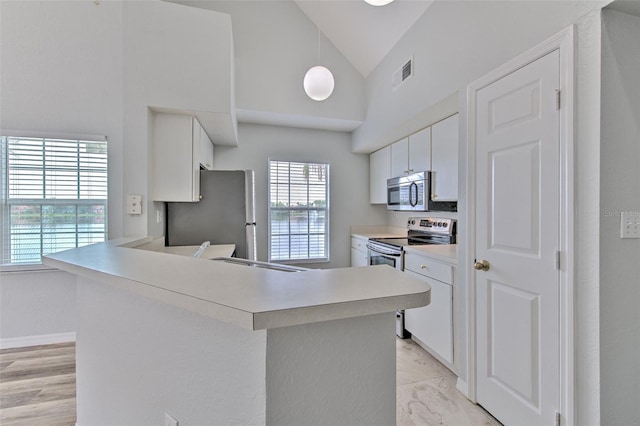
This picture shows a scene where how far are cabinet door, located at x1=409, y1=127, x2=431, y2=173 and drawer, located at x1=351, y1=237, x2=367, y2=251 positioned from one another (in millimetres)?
1127

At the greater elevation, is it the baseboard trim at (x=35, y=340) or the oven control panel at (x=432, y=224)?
the oven control panel at (x=432, y=224)

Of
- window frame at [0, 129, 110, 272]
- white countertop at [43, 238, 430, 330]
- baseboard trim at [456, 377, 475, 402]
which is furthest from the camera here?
window frame at [0, 129, 110, 272]

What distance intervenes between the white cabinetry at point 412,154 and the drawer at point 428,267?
95 centimetres

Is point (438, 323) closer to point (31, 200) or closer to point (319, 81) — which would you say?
point (319, 81)

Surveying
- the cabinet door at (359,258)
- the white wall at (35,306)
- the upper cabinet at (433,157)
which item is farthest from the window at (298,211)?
the white wall at (35,306)

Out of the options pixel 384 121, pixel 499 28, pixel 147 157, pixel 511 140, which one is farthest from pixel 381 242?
pixel 147 157

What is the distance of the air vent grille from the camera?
2615 millimetres

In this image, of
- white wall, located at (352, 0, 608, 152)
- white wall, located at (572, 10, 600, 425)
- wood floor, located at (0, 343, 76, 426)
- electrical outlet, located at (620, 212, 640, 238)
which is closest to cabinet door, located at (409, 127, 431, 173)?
white wall, located at (352, 0, 608, 152)

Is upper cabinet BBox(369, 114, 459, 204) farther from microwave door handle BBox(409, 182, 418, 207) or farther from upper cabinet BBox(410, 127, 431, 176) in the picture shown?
microwave door handle BBox(409, 182, 418, 207)

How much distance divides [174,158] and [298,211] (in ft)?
6.54

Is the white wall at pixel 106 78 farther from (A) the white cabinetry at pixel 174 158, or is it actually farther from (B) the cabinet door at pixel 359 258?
(B) the cabinet door at pixel 359 258

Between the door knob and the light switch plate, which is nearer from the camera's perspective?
the door knob

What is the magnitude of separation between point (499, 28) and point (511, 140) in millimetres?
670

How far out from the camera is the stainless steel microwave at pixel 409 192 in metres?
2.85
